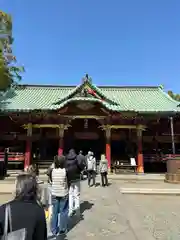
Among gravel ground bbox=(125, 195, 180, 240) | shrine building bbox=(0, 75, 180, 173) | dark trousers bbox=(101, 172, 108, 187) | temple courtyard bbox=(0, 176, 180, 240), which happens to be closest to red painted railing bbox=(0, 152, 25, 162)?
shrine building bbox=(0, 75, 180, 173)

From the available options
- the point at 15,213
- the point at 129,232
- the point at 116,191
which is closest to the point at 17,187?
the point at 15,213

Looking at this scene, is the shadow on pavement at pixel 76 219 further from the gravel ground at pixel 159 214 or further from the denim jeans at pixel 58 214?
the gravel ground at pixel 159 214

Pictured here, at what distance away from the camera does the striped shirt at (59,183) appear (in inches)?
198

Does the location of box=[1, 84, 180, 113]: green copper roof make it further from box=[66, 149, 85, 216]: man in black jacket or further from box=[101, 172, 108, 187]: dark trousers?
box=[66, 149, 85, 216]: man in black jacket

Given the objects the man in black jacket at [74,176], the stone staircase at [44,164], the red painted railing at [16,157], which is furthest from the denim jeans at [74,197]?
the red painted railing at [16,157]

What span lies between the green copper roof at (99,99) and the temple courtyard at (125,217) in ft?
30.9

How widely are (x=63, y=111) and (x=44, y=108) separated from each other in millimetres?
1487

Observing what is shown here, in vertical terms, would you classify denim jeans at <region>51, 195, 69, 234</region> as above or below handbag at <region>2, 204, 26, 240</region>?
below

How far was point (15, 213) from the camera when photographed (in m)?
2.22

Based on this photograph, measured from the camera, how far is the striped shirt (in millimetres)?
5031

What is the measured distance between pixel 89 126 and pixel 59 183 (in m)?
15.4

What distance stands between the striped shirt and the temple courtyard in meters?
1.06

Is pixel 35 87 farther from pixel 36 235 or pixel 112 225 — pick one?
pixel 36 235

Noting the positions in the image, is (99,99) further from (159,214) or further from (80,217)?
(80,217)
